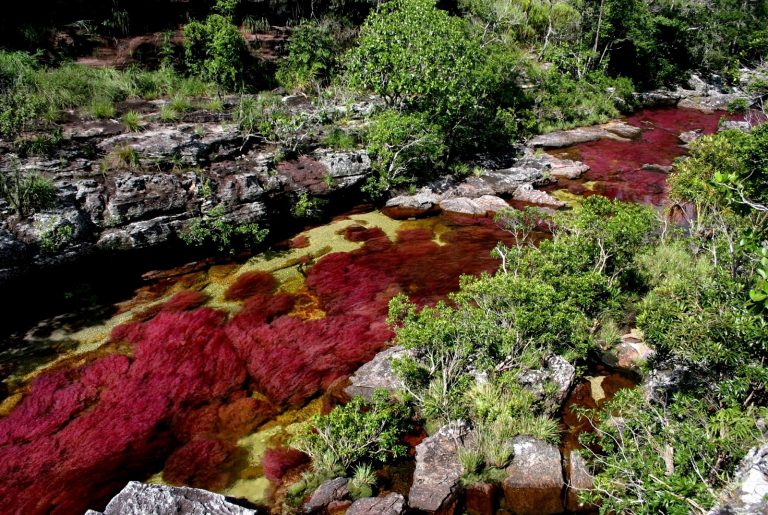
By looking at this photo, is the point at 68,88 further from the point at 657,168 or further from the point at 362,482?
the point at 657,168

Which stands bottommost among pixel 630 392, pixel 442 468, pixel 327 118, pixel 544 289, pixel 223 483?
pixel 223 483

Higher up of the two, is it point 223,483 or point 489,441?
point 489,441

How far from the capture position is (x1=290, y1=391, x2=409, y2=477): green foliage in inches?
322

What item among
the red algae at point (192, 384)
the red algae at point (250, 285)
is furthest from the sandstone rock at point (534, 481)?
the red algae at point (250, 285)

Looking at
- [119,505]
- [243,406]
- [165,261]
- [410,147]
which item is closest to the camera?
[119,505]

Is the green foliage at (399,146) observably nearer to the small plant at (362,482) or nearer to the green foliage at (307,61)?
the green foliage at (307,61)

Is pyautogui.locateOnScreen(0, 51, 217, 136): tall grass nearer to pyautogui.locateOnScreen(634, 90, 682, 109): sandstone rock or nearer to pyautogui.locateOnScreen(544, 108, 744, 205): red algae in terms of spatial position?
pyautogui.locateOnScreen(544, 108, 744, 205): red algae

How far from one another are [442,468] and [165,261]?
12.1 m

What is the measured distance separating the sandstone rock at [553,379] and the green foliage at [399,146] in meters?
12.2

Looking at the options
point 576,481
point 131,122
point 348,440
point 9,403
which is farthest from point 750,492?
point 131,122

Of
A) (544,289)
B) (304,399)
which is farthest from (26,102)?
(544,289)

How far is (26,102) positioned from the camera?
671 inches

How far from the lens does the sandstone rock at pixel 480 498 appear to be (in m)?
7.61

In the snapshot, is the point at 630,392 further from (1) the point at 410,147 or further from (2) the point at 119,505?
(1) the point at 410,147
